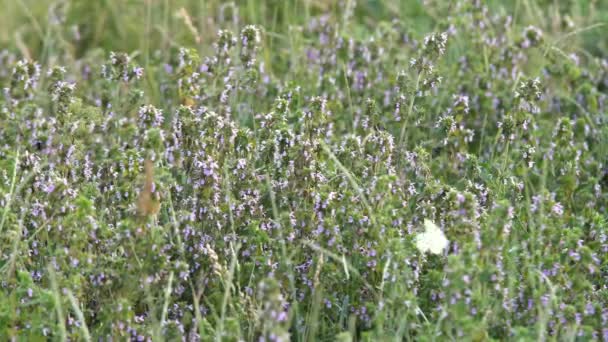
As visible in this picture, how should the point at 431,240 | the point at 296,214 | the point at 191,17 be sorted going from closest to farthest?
1. the point at 431,240
2. the point at 296,214
3. the point at 191,17

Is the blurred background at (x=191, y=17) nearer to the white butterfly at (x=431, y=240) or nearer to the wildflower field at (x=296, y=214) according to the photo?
the wildflower field at (x=296, y=214)

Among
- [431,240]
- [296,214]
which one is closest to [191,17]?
[296,214]

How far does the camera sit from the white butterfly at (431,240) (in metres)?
3.54

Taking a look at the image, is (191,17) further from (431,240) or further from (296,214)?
(431,240)

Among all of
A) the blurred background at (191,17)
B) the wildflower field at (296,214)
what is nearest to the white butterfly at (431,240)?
the wildflower field at (296,214)

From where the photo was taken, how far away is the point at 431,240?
141 inches

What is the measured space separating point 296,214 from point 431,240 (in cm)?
51

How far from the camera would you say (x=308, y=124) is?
3844 mm

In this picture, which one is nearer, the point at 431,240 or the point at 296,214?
the point at 431,240

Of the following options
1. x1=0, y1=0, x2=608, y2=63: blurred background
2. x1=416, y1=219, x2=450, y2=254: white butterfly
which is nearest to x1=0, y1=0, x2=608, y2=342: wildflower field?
x1=416, y1=219, x2=450, y2=254: white butterfly

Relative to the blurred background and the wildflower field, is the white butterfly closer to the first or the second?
the wildflower field

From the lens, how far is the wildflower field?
3.26 metres

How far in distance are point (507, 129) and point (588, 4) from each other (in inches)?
113

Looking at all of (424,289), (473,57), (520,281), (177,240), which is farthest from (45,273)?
(473,57)
